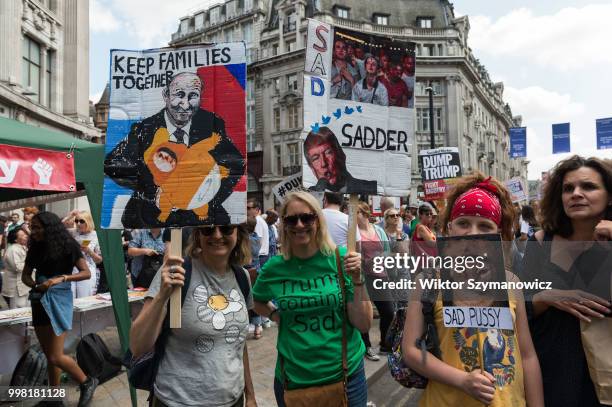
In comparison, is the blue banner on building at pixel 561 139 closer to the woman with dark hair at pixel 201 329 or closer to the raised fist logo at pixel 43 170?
the raised fist logo at pixel 43 170

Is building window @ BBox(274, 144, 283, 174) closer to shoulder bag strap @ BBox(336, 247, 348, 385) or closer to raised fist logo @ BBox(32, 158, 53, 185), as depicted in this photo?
raised fist logo @ BBox(32, 158, 53, 185)

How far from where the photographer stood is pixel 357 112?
3148 mm

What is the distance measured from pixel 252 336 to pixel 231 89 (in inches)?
217

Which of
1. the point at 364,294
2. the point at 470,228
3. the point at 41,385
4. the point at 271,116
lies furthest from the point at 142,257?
the point at 271,116

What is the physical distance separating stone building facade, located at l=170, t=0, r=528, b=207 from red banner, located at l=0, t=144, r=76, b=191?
37541mm

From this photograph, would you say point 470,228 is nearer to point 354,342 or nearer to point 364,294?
point 364,294

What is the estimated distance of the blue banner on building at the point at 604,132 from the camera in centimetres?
2006

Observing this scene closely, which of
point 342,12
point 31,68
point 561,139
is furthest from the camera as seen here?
point 342,12

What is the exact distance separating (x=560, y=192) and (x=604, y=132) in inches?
855

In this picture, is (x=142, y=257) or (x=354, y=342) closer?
(x=354, y=342)

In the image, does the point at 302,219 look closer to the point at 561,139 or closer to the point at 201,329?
the point at 201,329

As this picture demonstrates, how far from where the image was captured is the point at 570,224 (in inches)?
89.7

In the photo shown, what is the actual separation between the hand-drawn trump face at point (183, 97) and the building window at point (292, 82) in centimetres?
4286

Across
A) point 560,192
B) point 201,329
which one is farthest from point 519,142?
point 201,329
